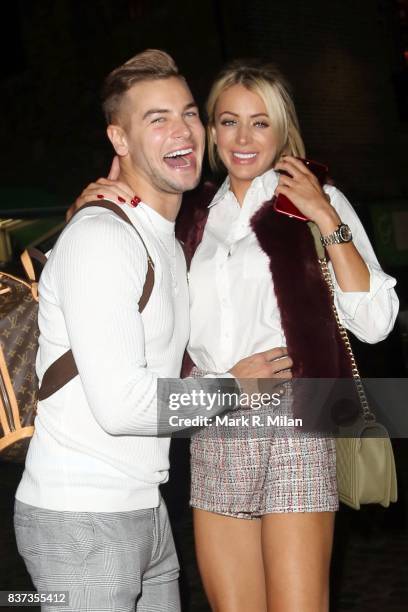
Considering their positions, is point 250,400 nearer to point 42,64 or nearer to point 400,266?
point 400,266

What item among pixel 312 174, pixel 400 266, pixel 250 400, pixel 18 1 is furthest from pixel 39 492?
pixel 18 1

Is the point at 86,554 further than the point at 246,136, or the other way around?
the point at 246,136

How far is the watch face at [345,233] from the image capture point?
9.90ft

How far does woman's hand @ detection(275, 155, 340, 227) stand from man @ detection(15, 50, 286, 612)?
2.45ft

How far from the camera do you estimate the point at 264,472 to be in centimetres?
310

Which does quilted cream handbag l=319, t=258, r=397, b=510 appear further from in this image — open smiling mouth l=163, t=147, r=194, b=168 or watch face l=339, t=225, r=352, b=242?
open smiling mouth l=163, t=147, r=194, b=168

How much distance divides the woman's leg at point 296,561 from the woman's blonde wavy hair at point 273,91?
1.34 m

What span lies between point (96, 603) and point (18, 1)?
12.6m

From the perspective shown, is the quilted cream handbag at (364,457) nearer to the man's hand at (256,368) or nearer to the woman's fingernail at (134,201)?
the man's hand at (256,368)

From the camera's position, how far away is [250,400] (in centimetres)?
276

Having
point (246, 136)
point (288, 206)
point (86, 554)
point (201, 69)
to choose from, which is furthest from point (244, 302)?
point (201, 69)

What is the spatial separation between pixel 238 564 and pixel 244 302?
2.95 ft

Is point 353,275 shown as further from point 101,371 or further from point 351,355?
point 101,371

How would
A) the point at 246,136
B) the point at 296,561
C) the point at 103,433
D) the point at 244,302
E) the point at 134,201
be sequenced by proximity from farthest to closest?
the point at 246,136 → the point at 244,302 → the point at 296,561 → the point at 134,201 → the point at 103,433
